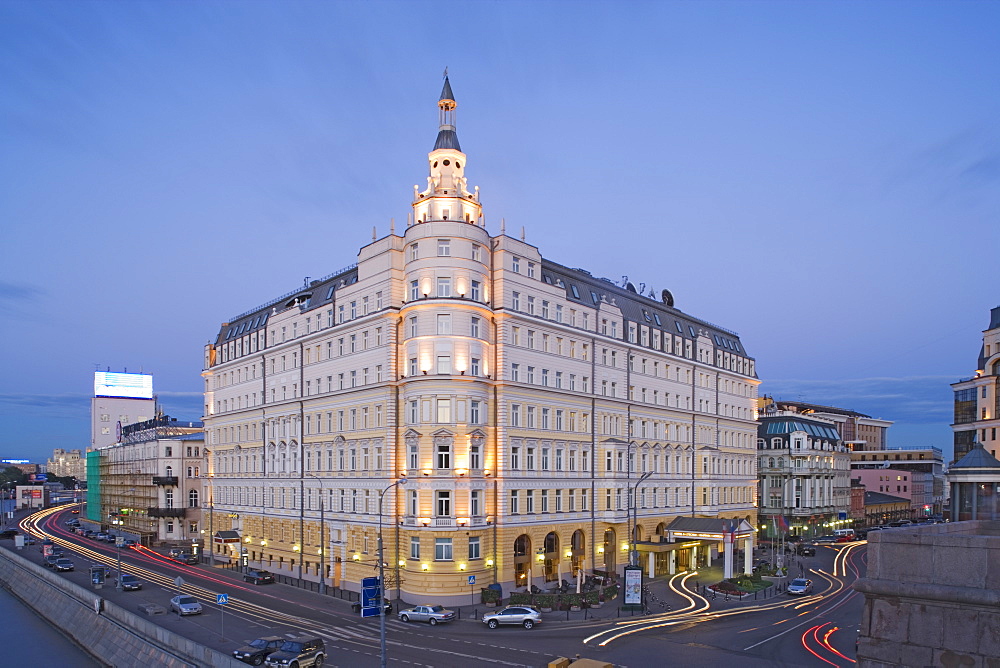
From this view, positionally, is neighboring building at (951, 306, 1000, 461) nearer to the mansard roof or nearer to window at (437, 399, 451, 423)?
the mansard roof

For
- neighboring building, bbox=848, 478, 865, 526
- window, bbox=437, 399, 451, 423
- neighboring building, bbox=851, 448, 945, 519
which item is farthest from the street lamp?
neighboring building, bbox=851, 448, 945, 519

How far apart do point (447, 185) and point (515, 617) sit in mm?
39366

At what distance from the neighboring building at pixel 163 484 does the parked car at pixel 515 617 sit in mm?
73300

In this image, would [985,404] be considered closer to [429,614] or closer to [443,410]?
[443,410]

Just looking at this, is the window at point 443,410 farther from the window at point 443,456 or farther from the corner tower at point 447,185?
the corner tower at point 447,185

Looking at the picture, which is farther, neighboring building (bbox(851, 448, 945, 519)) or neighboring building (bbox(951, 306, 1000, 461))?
neighboring building (bbox(851, 448, 945, 519))

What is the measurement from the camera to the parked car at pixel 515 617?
55.0m

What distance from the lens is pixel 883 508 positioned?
157m

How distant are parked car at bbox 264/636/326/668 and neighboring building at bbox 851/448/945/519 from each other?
156994 millimetres

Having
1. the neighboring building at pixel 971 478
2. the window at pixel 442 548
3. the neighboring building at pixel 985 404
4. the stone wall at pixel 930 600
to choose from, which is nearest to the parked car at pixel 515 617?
the window at pixel 442 548

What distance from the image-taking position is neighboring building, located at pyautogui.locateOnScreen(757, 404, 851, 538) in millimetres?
126688

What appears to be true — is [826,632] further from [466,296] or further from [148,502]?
[148,502]

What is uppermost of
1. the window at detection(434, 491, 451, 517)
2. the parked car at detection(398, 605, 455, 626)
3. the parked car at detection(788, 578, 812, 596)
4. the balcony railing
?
the window at detection(434, 491, 451, 517)

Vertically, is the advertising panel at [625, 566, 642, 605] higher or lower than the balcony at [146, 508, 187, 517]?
higher
